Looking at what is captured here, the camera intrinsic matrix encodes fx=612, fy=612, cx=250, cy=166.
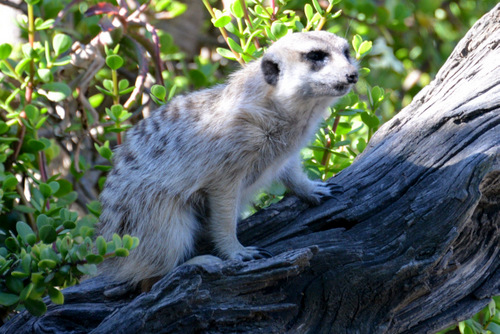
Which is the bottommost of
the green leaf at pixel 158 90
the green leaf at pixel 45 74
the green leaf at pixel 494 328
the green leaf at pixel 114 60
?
the green leaf at pixel 494 328

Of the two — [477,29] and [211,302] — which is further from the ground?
[477,29]

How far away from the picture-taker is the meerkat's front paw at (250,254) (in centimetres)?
210

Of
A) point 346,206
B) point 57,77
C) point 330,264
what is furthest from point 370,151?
point 57,77

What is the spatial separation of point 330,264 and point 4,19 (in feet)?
7.12

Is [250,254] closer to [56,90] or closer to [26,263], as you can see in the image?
[26,263]

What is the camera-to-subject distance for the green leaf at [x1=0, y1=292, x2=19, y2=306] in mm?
1686

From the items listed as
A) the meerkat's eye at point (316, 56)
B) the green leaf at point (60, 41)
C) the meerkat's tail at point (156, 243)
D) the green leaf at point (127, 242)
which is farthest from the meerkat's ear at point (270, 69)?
the green leaf at point (127, 242)

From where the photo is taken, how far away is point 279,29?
2418 mm

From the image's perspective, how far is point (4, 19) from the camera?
3.11m

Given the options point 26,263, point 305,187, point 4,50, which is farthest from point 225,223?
point 4,50

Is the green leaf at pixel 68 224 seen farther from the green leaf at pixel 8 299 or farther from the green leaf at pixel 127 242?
the green leaf at pixel 127 242

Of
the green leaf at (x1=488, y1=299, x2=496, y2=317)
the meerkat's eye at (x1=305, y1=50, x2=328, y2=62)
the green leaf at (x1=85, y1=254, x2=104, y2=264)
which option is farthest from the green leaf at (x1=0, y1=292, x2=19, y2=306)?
the green leaf at (x1=488, y1=299, x2=496, y2=317)

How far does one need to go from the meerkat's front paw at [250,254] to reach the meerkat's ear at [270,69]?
2.01 feet

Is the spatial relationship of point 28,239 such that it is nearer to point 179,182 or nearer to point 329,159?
point 179,182
